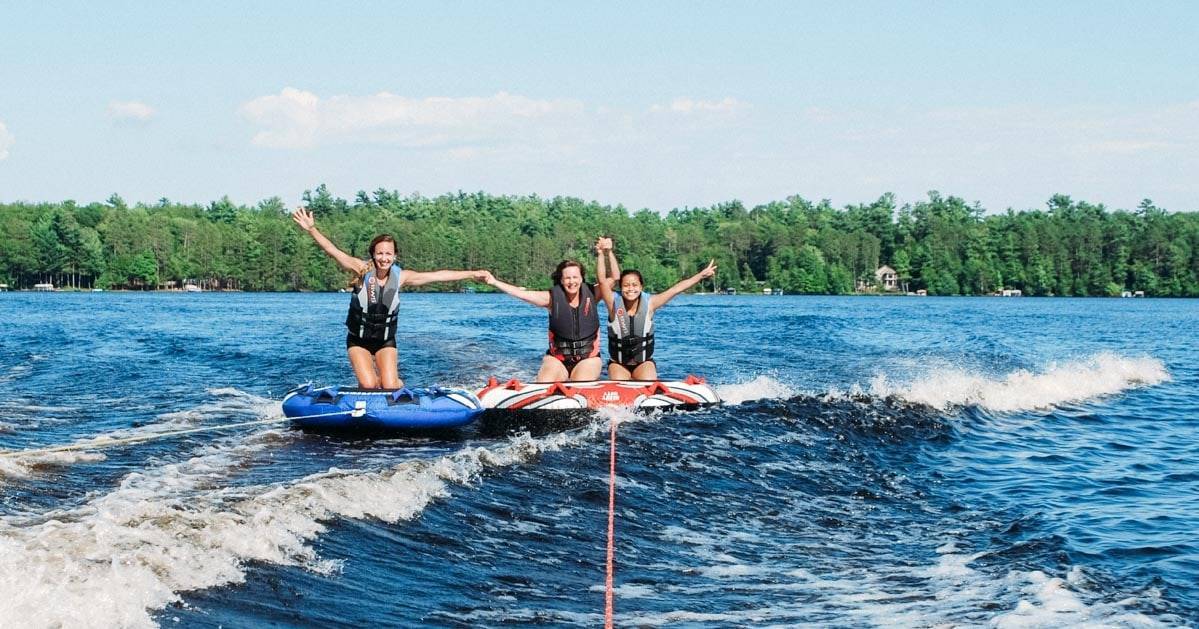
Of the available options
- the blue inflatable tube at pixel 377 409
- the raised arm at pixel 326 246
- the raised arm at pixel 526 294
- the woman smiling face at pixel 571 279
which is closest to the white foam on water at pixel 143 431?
the blue inflatable tube at pixel 377 409

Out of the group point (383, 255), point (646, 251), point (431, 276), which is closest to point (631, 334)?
point (431, 276)

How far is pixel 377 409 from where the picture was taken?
9.76 m

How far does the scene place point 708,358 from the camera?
70.5ft

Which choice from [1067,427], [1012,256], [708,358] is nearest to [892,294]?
[1012,256]

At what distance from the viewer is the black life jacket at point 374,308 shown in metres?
10.3

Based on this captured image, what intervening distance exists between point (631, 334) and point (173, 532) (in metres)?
6.71

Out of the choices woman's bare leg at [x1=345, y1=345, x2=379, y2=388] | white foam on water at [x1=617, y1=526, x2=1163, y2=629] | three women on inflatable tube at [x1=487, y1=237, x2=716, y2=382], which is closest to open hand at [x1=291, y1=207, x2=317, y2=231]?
woman's bare leg at [x1=345, y1=345, x2=379, y2=388]

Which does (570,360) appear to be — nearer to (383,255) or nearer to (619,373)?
(619,373)

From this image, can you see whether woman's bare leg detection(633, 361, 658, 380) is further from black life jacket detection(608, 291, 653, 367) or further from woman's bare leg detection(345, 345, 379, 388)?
woman's bare leg detection(345, 345, 379, 388)

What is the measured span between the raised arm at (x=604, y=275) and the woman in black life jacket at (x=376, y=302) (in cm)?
124

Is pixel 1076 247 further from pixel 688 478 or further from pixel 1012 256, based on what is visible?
pixel 688 478

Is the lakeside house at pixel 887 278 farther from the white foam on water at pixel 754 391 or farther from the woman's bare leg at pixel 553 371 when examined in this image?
the woman's bare leg at pixel 553 371

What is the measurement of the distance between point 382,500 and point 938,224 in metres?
122

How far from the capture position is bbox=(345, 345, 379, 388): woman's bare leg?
34.3 ft
